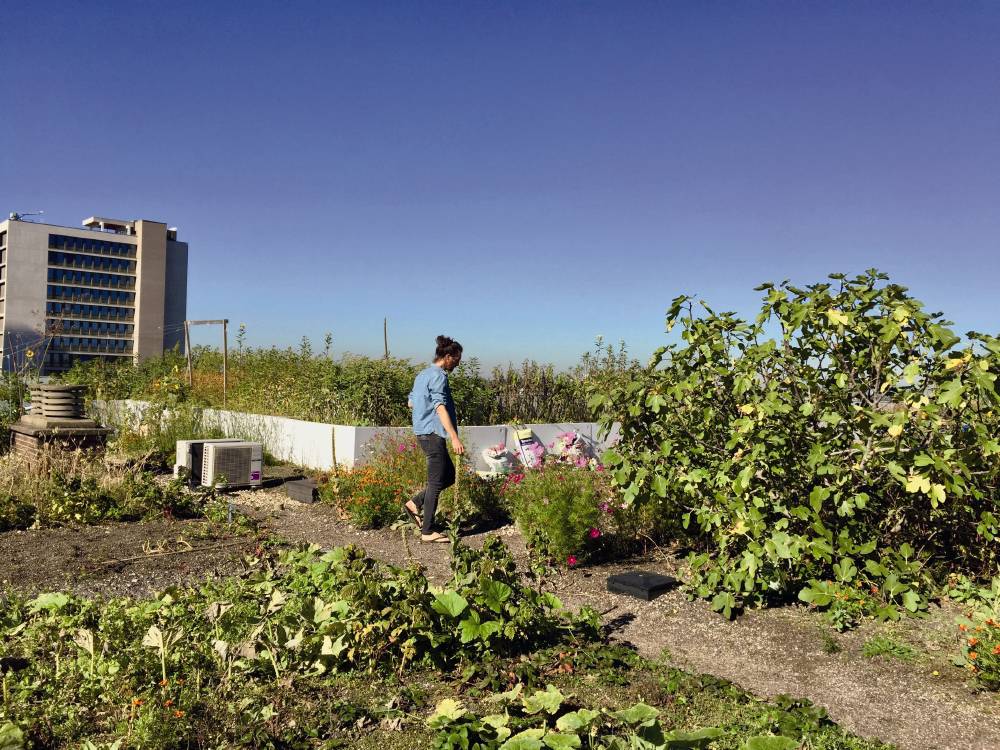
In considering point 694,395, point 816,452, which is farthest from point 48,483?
point 816,452

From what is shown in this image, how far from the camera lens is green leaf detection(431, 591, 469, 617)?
329 centimetres

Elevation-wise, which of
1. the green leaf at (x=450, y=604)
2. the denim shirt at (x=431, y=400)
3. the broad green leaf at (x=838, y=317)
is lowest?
the green leaf at (x=450, y=604)

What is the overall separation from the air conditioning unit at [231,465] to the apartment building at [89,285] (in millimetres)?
46654

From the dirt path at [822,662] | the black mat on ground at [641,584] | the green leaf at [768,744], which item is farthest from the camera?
the black mat on ground at [641,584]

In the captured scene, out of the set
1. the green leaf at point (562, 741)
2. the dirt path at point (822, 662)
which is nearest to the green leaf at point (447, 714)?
the green leaf at point (562, 741)

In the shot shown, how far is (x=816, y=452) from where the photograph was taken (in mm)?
4137

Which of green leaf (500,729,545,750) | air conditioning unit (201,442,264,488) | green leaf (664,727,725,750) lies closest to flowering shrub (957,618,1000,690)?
green leaf (664,727,725,750)

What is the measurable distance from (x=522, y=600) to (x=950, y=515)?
276cm

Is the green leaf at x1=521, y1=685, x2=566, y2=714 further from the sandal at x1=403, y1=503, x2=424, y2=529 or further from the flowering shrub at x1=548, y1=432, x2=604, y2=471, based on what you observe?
the flowering shrub at x1=548, y1=432, x2=604, y2=471

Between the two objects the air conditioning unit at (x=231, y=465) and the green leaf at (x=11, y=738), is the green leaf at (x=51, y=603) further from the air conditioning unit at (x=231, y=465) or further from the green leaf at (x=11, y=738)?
the air conditioning unit at (x=231, y=465)

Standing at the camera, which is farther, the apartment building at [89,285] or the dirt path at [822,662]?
the apartment building at [89,285]

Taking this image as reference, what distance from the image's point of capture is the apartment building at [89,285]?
5162 centimetres

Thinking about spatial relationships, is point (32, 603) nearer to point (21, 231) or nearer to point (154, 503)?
point (154, 503)

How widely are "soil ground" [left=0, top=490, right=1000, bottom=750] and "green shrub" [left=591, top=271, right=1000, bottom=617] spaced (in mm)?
238
